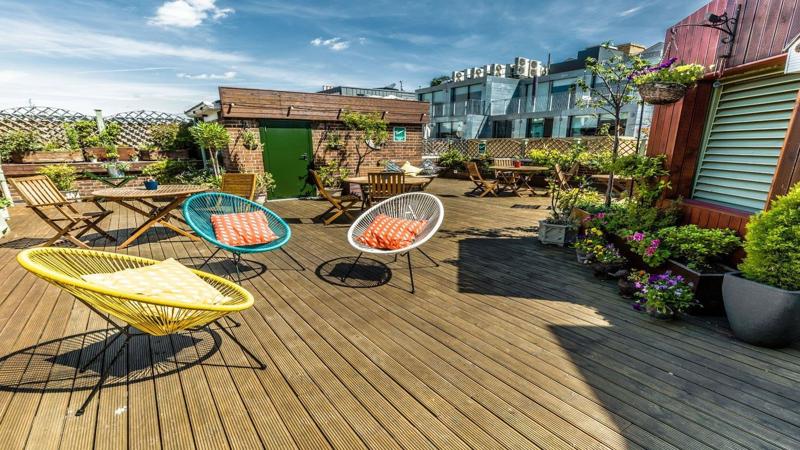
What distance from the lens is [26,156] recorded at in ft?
27.8

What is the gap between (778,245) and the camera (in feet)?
7.18

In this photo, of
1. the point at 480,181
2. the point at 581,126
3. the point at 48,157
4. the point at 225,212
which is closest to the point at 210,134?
the point at 225,212

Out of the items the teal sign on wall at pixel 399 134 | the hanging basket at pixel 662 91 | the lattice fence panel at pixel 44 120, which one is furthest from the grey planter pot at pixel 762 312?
the lattice fence panel at pixel 44 120

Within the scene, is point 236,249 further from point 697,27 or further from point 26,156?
point 26,156

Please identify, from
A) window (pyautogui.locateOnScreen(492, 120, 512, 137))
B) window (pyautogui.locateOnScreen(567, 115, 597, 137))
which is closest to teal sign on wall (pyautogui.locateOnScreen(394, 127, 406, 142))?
window (pyautogui.locateOnScreen(567, 115, 597, 137))

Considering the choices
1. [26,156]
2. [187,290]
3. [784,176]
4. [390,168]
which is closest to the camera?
[187,290]

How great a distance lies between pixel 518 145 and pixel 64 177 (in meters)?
14.6

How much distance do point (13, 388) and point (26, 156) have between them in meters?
10.4

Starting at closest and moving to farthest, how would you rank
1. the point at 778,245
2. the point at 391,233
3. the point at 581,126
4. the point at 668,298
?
1. the point at 778,245
2. the point at 668,298
3. the point at 391,233
4. the point at 581,126

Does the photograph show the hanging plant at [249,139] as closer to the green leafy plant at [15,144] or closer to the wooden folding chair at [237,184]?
the wooden folding chair at [237,184]

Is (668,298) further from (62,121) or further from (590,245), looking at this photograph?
(62,121)

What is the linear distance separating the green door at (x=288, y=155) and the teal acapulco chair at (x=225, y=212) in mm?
5140

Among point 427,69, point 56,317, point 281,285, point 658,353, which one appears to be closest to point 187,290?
point 281,285

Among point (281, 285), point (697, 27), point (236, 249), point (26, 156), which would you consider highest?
point (697, 27)
